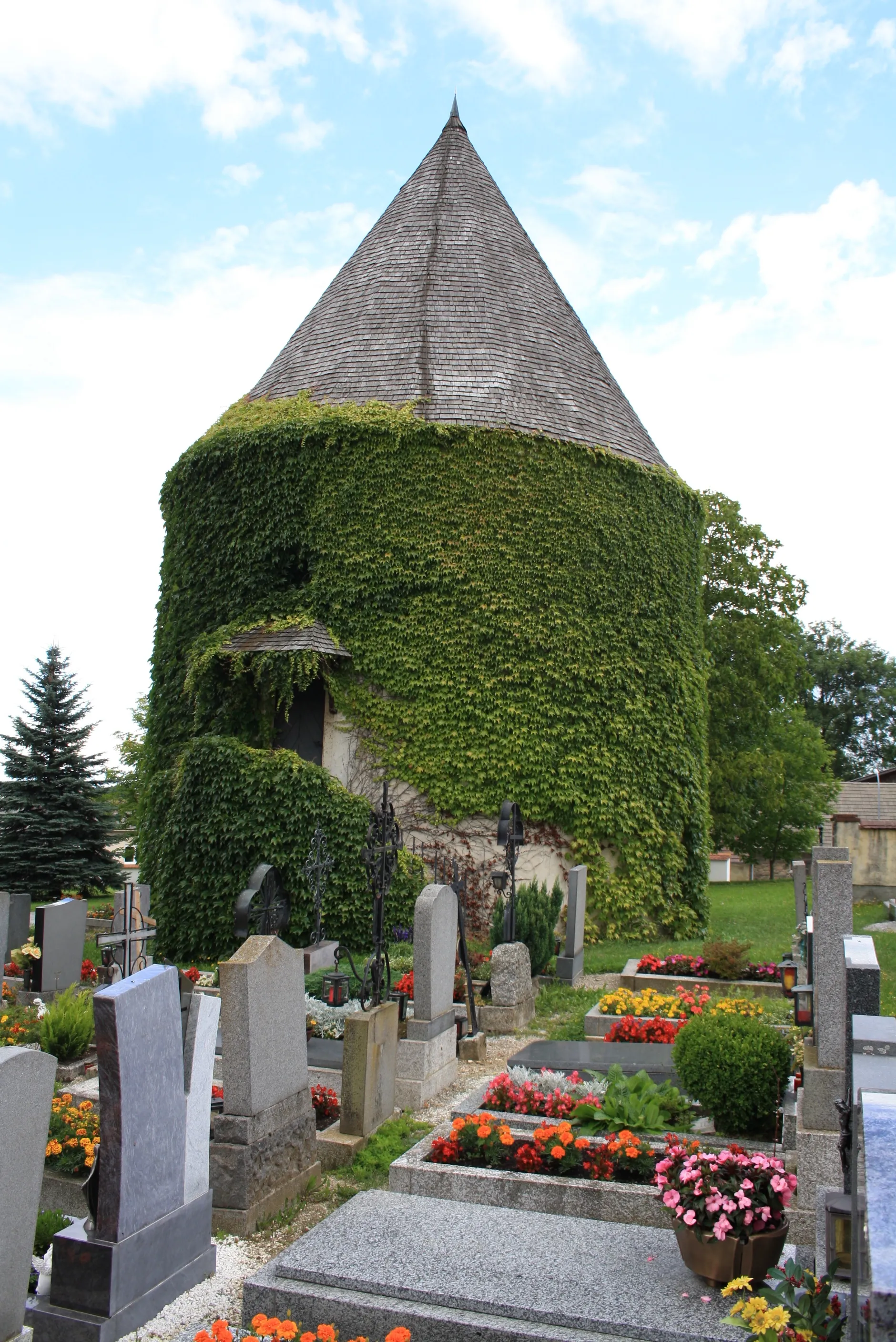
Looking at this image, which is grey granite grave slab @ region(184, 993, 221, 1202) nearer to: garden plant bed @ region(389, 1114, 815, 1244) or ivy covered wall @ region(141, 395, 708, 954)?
garden plant bed @ region(389, 1114, 815, 1244)

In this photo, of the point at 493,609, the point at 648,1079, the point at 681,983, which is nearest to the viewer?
the point at 648,1079

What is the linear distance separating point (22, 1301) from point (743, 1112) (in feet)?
14.1

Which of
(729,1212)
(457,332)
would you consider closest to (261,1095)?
(729,1212)

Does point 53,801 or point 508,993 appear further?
point 53,801

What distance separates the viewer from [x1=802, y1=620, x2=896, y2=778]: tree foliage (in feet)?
185

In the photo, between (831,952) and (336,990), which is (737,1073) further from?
(336,990)

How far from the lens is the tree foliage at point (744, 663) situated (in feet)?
95.3

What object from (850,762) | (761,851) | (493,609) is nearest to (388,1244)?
(493,609)

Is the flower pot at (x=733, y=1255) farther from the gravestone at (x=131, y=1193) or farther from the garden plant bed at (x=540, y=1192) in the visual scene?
the gravestone at (x=131, y=1193)

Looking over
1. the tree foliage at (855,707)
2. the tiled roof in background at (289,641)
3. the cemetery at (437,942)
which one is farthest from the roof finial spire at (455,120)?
the tree foliage at (855,707)

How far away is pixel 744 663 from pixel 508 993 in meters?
20.7

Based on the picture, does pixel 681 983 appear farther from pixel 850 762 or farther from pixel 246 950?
pixel 850 762

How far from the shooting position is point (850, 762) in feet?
185

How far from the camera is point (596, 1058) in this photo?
29.3 ft
